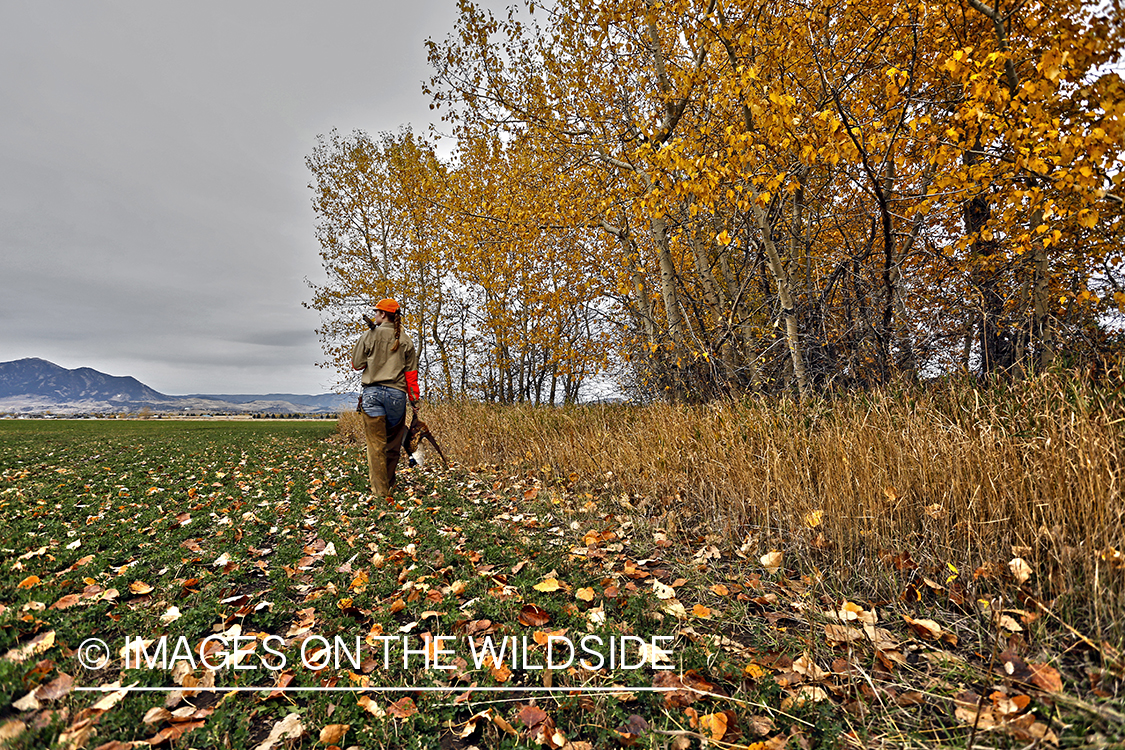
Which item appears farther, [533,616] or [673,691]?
[533,616]

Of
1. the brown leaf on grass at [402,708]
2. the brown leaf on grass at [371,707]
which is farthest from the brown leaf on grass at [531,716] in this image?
the brown leaf on grass at [371,707]

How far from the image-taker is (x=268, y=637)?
2.57 metres

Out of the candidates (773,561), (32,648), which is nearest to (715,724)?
(773,561)

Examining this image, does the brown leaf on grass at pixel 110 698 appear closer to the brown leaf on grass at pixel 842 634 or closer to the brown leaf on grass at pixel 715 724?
the brown leaf on grass at pixel 715 724

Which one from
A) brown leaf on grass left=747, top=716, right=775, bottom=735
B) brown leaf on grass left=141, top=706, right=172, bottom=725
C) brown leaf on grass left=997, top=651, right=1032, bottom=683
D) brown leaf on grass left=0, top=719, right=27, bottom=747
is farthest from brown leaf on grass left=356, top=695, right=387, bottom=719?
brown leaf on grass left=997, top=651, right=1032, bottom=683

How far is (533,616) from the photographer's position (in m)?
2.79

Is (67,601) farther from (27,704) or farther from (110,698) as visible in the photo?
(110,698)

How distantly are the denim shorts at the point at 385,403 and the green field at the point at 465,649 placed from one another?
1832 mm

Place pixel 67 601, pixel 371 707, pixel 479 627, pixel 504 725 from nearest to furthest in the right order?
1. pixel 504 725
2. pixel 371 707
3. pixel 479 627
4. pixel 67 601

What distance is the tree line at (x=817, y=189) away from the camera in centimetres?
462

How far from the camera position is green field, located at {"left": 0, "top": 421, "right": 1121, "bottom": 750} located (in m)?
1.89

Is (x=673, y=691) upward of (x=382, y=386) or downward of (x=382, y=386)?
downward

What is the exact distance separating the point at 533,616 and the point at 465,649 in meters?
0.44

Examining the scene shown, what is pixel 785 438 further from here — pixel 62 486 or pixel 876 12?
pixel 62 486
